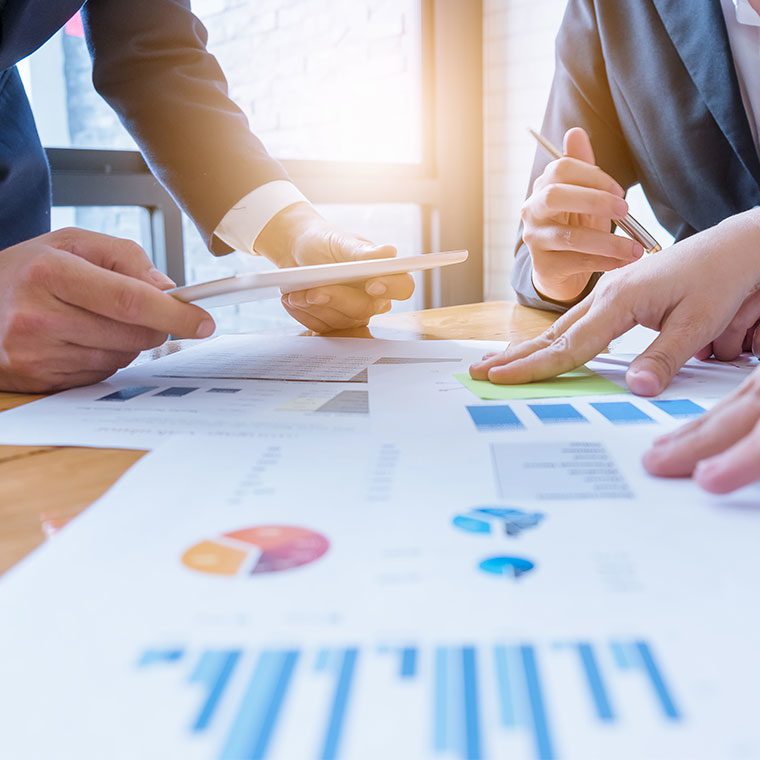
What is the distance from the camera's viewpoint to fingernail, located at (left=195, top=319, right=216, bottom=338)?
58 centimetres

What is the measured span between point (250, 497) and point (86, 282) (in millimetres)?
291

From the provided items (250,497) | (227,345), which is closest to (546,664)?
(250,497)

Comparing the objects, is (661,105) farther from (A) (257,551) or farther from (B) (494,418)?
(A) (257,551)

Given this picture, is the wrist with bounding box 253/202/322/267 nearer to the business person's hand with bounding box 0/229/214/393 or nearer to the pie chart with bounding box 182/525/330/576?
the business person's hand with bounding box 0/229/214/393

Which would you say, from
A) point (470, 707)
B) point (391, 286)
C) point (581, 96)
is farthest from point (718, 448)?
point (581, 96)

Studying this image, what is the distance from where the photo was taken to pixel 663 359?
0.57m

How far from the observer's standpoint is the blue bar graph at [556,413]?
47cm

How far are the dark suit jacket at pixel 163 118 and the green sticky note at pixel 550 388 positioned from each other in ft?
1.65

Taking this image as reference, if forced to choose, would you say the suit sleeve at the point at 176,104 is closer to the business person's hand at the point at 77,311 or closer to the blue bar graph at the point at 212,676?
the business person's hand at the point at 77,311

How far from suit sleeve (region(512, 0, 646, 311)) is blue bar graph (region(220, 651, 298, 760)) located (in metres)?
0.98

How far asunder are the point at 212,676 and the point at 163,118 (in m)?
0.87

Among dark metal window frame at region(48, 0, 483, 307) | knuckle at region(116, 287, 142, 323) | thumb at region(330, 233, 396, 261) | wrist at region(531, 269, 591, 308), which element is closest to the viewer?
knuckle at region(116, 287, 142, 323)

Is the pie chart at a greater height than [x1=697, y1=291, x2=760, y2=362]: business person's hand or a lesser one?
lesser

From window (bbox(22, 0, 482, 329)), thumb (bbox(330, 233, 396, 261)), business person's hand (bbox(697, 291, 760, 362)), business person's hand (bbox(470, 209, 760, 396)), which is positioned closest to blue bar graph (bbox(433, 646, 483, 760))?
business person's hand (bbox(470, 209, 760, 396))
